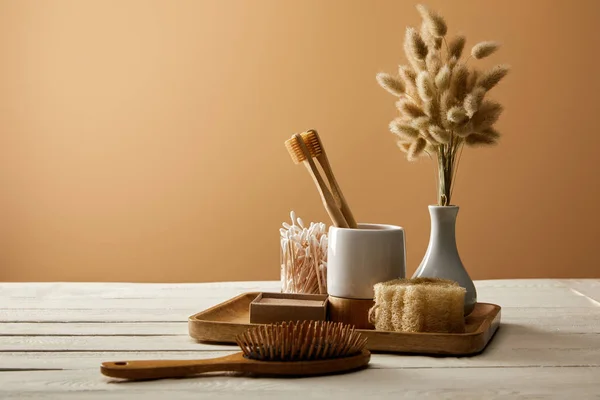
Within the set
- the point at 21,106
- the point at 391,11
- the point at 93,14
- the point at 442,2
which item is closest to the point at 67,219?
the point at 21,106

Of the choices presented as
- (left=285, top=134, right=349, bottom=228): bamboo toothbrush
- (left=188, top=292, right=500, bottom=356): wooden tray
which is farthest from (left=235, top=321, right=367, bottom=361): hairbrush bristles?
(left=285, top=134, right=349, bottom=228): bamboo toothbrush

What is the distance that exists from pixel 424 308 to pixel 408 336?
1.8 inches

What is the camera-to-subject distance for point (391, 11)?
10.6 feet

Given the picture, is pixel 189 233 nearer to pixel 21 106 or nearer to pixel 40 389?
pixel 21 106

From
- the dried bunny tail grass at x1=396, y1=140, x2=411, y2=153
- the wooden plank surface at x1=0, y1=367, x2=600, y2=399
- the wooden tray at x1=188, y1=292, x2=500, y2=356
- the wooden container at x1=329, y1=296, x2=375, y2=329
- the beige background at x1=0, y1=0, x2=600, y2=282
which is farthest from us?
the beige background at x1=0, y1=0, x2=600, y2=282

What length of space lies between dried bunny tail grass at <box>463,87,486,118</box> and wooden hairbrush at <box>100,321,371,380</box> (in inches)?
18.0

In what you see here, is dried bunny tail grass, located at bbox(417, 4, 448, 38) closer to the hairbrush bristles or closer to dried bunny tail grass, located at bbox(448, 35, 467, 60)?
dried bunny tail grass, located at bbox(448, 35, 467, 60)

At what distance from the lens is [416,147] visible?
1.23 m

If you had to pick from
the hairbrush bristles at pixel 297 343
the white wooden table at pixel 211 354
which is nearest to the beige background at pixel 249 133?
the white wooden table at pixel 211 354

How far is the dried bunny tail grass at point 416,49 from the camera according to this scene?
121 centimetres

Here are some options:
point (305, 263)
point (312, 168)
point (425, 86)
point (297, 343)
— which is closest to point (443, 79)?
point (425, 86)

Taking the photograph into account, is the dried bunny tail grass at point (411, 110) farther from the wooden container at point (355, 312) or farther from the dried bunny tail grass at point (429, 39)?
the wooden container at point (355, 312)

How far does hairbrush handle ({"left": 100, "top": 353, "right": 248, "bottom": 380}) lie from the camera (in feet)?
2.59

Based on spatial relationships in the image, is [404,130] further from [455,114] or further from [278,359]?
[278,359]
